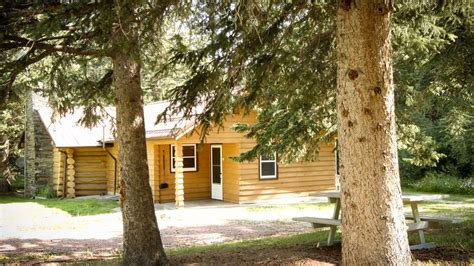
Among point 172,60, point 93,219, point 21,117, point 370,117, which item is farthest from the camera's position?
point 21,117

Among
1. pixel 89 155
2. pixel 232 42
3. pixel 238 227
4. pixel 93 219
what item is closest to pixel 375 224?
pixel 232 42

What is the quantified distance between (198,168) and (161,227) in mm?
7255

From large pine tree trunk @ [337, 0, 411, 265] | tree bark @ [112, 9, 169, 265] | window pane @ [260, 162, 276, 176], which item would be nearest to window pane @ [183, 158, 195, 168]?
window pane @ [260, 162, 276, 176]

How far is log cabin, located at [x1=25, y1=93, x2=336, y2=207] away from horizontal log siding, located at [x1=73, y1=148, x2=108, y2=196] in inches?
2.0

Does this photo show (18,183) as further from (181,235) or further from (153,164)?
(181,235)

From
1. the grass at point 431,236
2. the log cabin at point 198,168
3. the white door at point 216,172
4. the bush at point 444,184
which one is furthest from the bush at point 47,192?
the bush at point 444,184

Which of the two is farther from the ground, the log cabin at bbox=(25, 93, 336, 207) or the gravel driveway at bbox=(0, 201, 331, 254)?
the log cabin at bbox=(25, 93, 336, 207)

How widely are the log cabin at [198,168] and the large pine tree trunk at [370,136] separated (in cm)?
1264

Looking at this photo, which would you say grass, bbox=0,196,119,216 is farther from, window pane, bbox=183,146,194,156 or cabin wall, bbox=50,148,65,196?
window pane, bbox=183,146,194,156

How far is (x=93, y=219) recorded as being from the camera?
17047 mm

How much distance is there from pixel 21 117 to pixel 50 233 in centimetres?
1867

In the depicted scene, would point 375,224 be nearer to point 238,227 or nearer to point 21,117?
point 238,227

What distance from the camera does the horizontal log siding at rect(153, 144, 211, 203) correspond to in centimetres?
2083

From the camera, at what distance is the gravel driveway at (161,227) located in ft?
40.8
